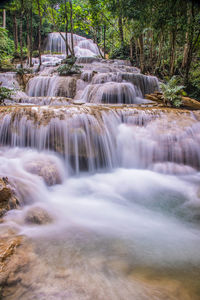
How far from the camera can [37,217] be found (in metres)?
2.52

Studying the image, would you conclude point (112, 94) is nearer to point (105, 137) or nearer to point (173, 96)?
point (173, 96)

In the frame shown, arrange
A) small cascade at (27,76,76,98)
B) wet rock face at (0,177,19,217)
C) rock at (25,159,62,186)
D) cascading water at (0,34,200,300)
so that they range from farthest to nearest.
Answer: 1. small cascade at (27,76,76,98)
2. rock at (25,159,62,186)
3. wet rock face at (0,177,19,217)
4. cascading water at (0,34,200,300)

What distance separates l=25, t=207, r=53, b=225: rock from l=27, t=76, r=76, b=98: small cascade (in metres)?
8.02

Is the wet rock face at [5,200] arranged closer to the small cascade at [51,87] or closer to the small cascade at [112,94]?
the small cascade at [112,94]

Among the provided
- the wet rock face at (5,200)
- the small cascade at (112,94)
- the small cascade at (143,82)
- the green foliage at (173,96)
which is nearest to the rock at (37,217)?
the wet rock face at (5,200)

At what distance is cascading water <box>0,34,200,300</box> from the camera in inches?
56.9

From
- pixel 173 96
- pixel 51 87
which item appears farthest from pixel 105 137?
pixel 51 87

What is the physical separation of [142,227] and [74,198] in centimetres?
160

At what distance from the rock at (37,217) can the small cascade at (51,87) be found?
26.3 ft

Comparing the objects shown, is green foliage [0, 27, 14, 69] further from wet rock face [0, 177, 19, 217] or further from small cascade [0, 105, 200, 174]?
wet rock face [0, 177, 19, 217]

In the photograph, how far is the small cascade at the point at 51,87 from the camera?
973 centimetres

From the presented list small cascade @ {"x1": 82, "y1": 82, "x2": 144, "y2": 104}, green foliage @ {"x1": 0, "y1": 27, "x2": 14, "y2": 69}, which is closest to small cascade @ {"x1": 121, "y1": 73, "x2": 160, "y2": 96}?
small cascade @ {"x1": 82, "y1": 82, "x2": 144, "y2": 104}

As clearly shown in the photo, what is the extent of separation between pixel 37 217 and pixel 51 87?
349 inches

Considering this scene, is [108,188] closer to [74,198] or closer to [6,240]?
[74,198]
